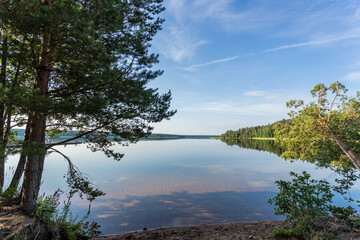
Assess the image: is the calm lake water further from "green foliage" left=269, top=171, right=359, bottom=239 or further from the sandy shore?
"green foliage" left=269, top=171, right=359, bottom=239

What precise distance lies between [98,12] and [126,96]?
2907mm

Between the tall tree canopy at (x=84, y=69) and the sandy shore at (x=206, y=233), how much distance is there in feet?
11.7

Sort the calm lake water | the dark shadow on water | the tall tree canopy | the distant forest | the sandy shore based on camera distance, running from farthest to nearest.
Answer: the distant forest < the calm lake water < the dark shadow on water < the sandy shore < the tall tree canopy

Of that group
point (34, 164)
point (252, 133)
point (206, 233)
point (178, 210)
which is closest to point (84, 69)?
point (34, 164)

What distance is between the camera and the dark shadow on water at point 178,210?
27.6ft

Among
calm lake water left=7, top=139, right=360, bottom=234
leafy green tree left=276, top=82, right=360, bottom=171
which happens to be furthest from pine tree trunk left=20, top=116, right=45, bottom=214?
leafy green tree left=276, top=82, right=360, bottom=171

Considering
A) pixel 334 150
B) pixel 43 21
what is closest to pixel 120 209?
pixel 43 21

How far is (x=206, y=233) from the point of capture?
22.3 ft

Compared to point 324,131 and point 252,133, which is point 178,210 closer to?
point 324,131

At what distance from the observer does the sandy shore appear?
6301mm

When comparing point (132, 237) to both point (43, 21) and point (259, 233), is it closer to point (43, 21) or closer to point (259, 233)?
point (259, 233)

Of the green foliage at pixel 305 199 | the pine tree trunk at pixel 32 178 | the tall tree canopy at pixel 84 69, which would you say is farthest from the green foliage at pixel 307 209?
the pine tree trunk at pixel 32 178

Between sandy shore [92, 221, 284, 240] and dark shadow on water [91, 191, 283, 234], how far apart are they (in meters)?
0.85

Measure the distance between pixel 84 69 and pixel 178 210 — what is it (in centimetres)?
875
